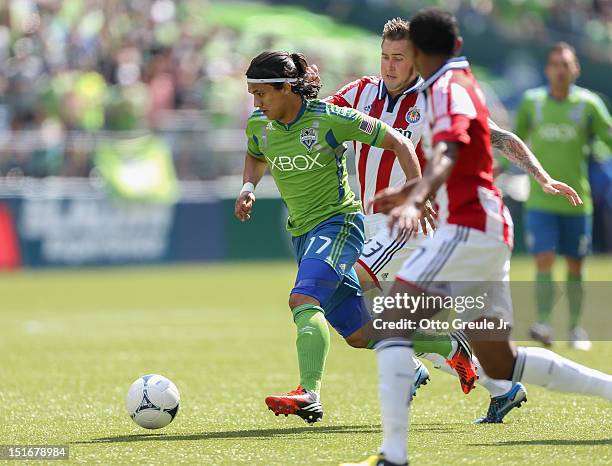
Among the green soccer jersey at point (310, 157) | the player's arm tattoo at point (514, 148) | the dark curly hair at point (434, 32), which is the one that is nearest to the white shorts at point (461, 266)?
the dark curly hair at point (434, 32)

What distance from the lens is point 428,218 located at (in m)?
7.65

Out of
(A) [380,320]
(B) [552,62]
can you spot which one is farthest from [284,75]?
(B) [552,62]

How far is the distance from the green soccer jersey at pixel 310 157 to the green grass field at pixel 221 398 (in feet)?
4.10

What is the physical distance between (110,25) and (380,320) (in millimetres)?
19982

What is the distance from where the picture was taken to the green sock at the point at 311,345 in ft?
23.4

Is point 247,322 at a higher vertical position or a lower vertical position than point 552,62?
lower

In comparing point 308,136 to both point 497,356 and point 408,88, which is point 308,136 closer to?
point 408,88

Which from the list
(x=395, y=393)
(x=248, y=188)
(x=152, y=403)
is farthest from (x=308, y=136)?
(x=395, y=393)

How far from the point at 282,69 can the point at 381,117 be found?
1055mm

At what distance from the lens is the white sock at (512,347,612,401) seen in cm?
597

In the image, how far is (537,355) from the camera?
6004 mm

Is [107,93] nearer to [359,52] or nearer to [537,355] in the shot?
[359,52]

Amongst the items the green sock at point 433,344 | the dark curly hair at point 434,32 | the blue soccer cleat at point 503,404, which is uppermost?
the dark curly hair at point 434,32

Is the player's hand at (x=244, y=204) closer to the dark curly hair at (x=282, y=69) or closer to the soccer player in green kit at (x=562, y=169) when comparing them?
the dark curly hair at (x=282, y=69)
